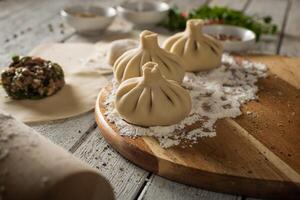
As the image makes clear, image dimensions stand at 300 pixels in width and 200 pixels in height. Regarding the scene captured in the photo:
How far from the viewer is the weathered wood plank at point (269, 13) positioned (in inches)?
65.1

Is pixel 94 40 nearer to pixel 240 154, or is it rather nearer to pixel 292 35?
pixel 292 35

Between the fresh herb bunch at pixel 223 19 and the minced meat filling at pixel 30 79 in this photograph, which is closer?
the minced meat filling at pixel 30 79

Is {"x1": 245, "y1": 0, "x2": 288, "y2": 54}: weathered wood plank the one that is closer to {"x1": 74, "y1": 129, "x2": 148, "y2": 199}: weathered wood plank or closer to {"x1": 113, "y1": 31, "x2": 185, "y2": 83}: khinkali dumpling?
{"x1": 113, "y1": 31, "x2": 185, "y2": 83}: khinkali dumpling

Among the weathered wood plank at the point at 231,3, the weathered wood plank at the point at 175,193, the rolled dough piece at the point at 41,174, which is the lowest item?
the weathered wood plank at the point at 231,3

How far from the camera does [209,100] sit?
1101 mm

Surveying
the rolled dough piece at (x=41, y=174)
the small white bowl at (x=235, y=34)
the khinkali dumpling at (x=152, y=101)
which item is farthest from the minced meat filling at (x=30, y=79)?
the small white bowl at (x=235, y=34)

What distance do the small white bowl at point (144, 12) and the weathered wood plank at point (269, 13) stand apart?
1.28 feet

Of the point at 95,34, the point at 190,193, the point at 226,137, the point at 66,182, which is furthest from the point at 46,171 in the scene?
the point at 95,34

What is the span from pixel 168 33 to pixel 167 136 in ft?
2.88

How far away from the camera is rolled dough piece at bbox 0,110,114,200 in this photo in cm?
64

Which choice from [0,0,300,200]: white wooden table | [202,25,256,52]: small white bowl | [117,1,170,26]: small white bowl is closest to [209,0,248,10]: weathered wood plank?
[0,0,300,200]: white wooden table

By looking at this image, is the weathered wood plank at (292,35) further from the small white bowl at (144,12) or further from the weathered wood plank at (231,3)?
the small white bowl at (144,12)

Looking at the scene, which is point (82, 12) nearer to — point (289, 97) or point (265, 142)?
point (289, 97)

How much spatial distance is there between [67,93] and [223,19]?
2.46 ft
